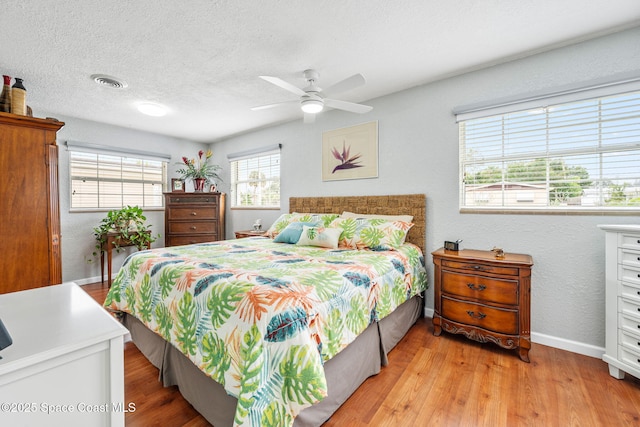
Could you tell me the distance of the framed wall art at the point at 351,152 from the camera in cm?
331

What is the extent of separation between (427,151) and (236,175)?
353 centimetres

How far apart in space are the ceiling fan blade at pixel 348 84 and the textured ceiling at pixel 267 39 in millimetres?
310

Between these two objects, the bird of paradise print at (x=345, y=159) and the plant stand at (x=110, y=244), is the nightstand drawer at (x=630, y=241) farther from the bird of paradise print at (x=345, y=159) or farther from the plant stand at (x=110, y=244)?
the plant stand at (x=110, y=244)

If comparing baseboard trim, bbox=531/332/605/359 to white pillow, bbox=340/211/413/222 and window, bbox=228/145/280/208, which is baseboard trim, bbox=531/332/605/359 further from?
window, bbox=228/145/280/208

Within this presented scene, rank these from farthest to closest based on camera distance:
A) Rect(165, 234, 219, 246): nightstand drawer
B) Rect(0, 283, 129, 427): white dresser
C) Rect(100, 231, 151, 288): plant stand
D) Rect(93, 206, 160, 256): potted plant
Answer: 1. Rect(165, 234, 219, 246): nightstand drawer
2. Rect(93, 206, 160, 256): potted plant
3. Rect(100, 231, 151, 288): plant stand
4. Rect(0, 283, 129, 427): white dresser

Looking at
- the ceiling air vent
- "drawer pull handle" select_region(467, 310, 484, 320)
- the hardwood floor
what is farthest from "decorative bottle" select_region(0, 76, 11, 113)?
"drawer pull handle" select_region(467, 310, 484, 320)

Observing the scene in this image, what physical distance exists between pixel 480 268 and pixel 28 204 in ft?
11.0

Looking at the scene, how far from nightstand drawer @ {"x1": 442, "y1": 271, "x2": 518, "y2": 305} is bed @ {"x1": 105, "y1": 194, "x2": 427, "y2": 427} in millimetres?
304

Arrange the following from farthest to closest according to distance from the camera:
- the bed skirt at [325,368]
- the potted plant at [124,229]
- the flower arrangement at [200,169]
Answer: the flower arrangement at [200,169]
the potted plant at [124,229]
the bed skirt at [325,368]

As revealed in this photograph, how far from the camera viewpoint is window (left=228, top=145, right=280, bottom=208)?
4.50 meters

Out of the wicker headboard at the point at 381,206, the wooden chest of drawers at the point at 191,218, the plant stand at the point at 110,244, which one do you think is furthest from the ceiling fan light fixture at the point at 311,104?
the plant stand at the point at 110,244

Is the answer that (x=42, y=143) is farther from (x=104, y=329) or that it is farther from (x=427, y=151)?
(x=427, y=151)

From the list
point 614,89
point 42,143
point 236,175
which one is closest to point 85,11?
point 42,143

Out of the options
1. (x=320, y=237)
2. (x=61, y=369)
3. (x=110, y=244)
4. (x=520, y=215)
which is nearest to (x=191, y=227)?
(x=110, y=244)
